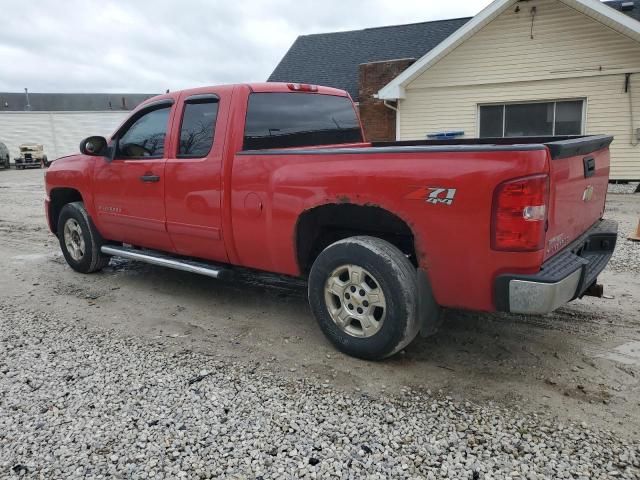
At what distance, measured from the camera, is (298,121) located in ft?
15.4

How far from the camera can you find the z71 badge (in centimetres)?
297

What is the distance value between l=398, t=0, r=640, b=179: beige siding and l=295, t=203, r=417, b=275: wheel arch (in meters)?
11.4

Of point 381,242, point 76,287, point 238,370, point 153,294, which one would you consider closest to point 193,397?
point 238,370

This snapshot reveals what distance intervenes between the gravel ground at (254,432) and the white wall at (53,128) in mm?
38918

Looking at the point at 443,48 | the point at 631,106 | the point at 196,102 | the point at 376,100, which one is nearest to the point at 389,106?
the point at 376,100

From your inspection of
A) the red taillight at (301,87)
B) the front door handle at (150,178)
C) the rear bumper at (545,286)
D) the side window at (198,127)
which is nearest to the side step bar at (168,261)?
the front door handle at (150,178)

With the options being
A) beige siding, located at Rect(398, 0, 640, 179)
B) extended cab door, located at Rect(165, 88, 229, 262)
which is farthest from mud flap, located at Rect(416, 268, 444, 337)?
beige siding, located at Rect(398, 0, 640, 179)

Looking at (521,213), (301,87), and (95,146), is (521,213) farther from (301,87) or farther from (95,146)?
(95,146)

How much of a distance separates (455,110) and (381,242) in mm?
12243

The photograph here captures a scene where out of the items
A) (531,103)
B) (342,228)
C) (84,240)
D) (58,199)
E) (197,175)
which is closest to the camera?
(342,228)

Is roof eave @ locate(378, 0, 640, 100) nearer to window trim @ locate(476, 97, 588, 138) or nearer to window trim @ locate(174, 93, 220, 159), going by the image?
window trim @ locate(476, 97, 588, 138)

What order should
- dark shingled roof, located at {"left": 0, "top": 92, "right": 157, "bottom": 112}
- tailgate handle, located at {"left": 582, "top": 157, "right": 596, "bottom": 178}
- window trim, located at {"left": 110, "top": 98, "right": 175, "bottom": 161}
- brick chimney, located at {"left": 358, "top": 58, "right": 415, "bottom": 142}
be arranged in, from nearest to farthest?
tailgate handle, located at {"left": 582, "top": 157, "right": 596, "bottom": 178} < window trim, located at {"left": 110, "top": 98, "right": 175, "bottom": 161} < brick chimney, located at {"left": 358, "top": 58, "right": 415, "bottom": 142} < dark shingled roof, located at {"left": 0, "top": 92, "right": 157, "bottom": 112}

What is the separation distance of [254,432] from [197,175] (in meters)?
2.32

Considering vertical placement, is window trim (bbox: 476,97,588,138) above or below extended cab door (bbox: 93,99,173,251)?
above
